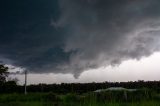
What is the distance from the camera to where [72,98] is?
71.0ft

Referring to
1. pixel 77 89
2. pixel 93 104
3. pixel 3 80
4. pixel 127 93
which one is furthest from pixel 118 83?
pixel 93 104

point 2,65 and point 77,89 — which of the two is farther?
point 77,89

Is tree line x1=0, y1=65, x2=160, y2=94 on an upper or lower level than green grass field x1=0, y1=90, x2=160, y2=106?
upper

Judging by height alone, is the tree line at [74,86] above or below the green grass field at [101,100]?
above

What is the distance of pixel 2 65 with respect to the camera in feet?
127

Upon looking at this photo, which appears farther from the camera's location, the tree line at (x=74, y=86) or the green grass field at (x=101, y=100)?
Answer: the tree line at (x=74, y=86)

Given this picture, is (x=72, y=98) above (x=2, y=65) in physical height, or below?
below

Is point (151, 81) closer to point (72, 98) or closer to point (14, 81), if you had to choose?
point (14, 81)

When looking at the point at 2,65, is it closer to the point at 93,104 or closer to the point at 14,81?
the point at 14,81

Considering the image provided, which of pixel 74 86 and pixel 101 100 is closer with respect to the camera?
pixel 101 100

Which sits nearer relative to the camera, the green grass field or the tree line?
the green grass field

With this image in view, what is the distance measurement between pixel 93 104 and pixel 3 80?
31.1 m

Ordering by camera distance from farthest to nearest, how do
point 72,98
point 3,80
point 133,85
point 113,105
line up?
point 133,85 → point 3,80 → point 72,98 → point 113,105

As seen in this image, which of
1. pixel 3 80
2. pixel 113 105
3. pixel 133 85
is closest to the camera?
pixel 113 105
